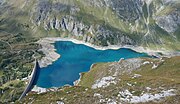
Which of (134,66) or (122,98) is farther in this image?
(134,66)

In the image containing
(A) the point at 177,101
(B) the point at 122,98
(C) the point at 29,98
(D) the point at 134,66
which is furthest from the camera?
(D) the point at 134,66

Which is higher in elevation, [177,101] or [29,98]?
[177,101]

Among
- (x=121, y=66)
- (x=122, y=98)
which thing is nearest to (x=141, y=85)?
(x=122, y=98)

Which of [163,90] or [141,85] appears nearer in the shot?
[163,90]

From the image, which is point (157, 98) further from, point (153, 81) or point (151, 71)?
point (151, 71)

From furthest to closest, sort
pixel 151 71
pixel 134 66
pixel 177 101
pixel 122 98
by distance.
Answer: pixel 134 66 < pixel 151 71 < pixel 122 98 < pixel 177 101

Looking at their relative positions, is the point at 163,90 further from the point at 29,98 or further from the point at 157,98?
the point at 29,98

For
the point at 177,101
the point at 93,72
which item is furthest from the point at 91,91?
the point at 93,72

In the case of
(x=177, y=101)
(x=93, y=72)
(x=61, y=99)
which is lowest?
(x=93, y=72)

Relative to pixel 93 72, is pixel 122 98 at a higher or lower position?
higher
